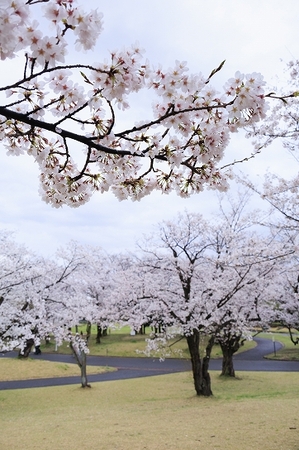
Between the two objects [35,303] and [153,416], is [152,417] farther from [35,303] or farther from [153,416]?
[35,303]

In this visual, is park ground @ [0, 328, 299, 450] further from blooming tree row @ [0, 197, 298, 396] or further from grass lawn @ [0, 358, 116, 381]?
grass lawn @ [0, 358, 116, 381]

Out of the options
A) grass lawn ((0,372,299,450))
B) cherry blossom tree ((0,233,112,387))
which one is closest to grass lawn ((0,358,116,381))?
cherry blossom tree ((0,233,112,387))

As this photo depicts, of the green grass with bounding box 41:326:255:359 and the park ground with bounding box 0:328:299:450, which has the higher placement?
the green grass with bounding box 41:326:255:359

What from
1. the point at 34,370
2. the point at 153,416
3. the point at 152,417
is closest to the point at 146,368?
the point at 34,370

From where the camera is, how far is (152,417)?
9.52 meters

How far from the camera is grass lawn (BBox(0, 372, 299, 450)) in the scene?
6.79 metres

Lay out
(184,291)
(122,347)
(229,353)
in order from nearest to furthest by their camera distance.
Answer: (184,291) < (229,353) < (122,347)

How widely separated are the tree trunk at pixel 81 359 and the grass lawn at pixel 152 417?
0.39 m

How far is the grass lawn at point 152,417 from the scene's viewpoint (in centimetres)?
679

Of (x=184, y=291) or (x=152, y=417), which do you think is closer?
(x=152, y=417)

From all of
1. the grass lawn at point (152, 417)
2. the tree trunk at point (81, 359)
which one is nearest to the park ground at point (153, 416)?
the grass lawn at point (152, 417)

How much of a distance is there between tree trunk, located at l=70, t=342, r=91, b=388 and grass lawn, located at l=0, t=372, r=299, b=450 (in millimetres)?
390

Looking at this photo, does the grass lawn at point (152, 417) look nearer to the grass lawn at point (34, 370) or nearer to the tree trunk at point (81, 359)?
the tree trunk at point (81, 359)

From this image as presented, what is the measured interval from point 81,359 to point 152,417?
24.4 ft
